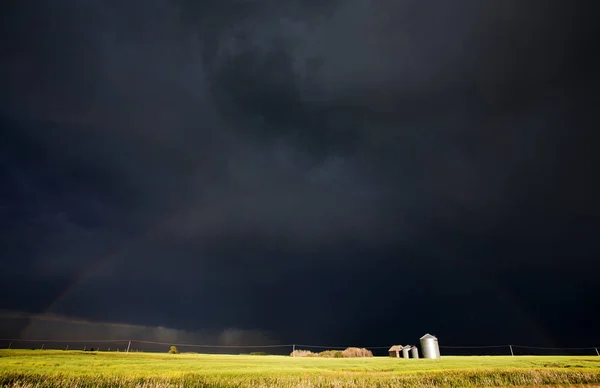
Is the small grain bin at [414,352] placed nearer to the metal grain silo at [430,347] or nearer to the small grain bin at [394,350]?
the metal grain silo at [430,347]

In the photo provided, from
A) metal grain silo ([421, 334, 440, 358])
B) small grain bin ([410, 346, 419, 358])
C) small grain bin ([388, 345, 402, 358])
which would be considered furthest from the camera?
small grain bin ([388, 345, 402, 358])

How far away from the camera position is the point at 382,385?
→ 40.1 m

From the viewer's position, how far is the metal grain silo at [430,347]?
8256 centimetres

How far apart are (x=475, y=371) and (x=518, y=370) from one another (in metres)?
7.45

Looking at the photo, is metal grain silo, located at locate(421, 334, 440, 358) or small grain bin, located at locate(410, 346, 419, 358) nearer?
metal grain silo, located at locate(421, 334, 440, 358)

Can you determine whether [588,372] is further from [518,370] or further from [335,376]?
[335,376]

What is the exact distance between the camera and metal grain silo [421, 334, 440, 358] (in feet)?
271

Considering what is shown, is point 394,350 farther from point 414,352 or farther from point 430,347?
point 430,347

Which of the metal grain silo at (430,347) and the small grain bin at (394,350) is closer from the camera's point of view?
the metal grain silo at (430,347)

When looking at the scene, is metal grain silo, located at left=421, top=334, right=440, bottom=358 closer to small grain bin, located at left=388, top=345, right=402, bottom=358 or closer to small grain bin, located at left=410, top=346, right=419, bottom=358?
small grain bin, located at left=410, top=346, right=419, bottom=358

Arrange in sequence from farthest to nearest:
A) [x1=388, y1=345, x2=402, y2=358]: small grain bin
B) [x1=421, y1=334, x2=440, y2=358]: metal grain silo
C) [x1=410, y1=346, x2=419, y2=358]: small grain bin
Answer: [x1=388, y1=345, x2=402, y2=358]: small grain bin, [x1=410, y1=346, x2=419, y2=358]: small grain bin, [x1=421, y1=334, x2=440, y2=358]: metal grain silo

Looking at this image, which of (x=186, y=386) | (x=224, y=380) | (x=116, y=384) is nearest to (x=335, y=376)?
(x=224, y=380)

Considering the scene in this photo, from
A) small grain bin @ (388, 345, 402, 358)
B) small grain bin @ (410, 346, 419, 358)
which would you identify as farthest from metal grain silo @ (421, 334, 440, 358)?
small grain bin @ (388, 345, 402, 358)

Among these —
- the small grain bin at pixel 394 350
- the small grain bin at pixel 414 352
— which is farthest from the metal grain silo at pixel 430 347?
the small grain bin at pixel 394 350
